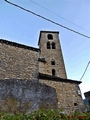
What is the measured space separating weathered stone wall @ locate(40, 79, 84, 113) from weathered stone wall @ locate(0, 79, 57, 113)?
373 cm

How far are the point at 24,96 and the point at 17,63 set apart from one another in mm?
5290

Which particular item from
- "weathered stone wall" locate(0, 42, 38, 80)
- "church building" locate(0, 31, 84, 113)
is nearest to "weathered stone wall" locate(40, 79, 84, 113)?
"church building" locate(0, 31, 84, 113)

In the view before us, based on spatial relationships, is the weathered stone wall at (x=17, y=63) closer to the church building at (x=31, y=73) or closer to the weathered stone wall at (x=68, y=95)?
the church building at (x=31, y=73)

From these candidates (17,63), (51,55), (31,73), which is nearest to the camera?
(17,63)

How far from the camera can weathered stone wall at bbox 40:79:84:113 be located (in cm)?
1205

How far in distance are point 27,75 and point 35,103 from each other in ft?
16.2

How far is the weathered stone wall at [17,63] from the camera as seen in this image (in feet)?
38.2

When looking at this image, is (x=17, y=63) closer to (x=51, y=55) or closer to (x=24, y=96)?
(x=24, y=96)

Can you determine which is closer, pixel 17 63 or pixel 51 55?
pixel 17 63

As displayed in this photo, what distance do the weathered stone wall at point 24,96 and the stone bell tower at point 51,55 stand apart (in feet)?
35.0


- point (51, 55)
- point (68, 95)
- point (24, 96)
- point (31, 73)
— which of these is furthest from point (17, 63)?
point (51, 55)

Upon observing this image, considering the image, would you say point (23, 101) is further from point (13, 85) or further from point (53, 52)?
point (53, 52)

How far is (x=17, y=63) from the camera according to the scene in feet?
40.9

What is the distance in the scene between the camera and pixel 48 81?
493 inches
